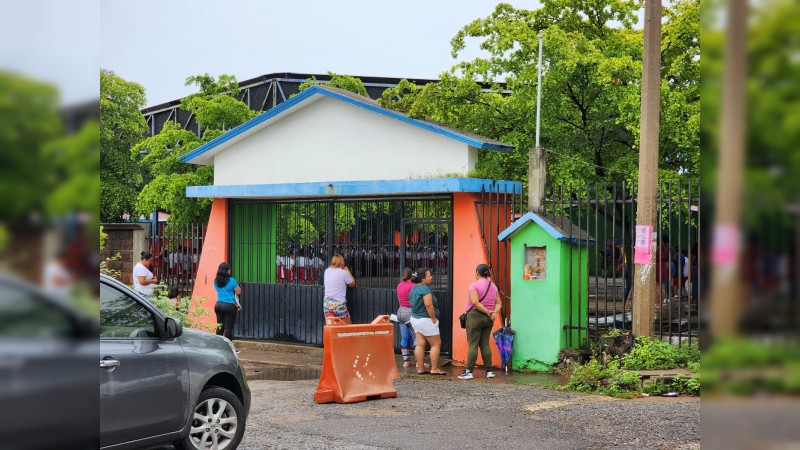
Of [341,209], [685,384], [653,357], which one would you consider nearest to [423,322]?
[653,357]

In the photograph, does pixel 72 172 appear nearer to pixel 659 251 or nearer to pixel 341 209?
pixel 659 251

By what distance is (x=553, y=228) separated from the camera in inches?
499

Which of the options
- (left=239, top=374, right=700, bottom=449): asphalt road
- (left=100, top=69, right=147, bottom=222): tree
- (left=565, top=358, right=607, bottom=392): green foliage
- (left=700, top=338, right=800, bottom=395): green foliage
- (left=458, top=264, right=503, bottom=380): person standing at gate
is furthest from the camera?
(left=100, top=69, right=147, bottom=222): tree

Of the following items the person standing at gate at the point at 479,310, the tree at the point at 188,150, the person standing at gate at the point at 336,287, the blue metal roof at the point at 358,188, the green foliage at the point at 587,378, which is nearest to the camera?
the green foliage at the point at 587,378

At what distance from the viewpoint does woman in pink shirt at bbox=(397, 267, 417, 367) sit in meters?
13.3

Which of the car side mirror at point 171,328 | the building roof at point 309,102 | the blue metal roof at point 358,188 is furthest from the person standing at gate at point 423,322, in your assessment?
the car side mirror at point 171,328

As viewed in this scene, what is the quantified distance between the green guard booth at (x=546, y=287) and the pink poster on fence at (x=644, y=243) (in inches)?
57.1

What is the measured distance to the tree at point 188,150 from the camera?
19.5 metres

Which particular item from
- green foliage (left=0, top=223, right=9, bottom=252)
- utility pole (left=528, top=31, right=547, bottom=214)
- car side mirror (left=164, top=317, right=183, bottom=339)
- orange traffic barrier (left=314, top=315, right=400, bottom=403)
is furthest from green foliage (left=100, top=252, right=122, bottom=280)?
green foliage (left=0, top=223, right=9, bottom=252)

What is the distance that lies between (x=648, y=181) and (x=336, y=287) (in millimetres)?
5742

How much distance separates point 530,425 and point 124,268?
42.3ft

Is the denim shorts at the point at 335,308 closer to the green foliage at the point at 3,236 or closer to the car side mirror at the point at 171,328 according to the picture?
the car side mirror at the point at 171,328

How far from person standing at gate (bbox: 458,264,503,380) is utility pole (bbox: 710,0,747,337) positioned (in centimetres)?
1119

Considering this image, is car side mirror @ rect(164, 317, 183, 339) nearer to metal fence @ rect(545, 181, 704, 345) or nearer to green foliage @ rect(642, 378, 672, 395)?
metal fence @ rect(545, 181, 704, 345)
